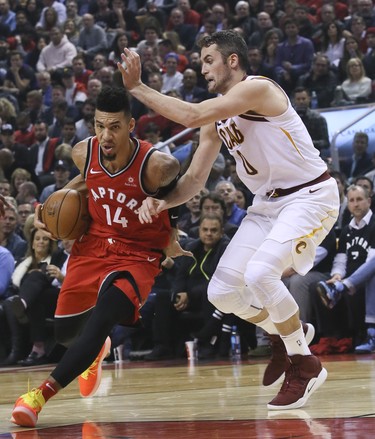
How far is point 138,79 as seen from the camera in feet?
16.3

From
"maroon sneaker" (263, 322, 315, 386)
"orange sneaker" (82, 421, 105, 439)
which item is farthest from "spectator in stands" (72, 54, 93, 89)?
"orange sneaker" (82, 421, 105, 439)

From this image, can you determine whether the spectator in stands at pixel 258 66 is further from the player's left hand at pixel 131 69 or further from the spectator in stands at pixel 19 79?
the player's left hand at pixel 131 69

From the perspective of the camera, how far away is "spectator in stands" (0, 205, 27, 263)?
11.5 m

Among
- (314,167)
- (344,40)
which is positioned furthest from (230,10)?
(314,167)

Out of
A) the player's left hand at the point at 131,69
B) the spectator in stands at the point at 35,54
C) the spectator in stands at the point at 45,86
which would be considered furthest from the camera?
the spectator in stands at the point at 35,54

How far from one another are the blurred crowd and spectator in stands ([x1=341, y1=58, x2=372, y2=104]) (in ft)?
0.06

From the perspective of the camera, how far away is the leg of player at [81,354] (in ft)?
15.3

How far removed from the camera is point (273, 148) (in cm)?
536

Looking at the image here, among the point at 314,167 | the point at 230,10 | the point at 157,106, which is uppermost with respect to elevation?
the point at 230,10

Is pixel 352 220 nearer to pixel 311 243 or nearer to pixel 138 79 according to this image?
pixel 311 243

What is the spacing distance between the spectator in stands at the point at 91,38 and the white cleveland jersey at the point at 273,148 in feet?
41.6

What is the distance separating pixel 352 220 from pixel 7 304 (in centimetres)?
372

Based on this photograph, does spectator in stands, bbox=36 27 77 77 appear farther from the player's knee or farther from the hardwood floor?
the player's knee

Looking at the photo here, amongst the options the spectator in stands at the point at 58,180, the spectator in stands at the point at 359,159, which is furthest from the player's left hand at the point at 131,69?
the spectator in stands at the point at 58,180
